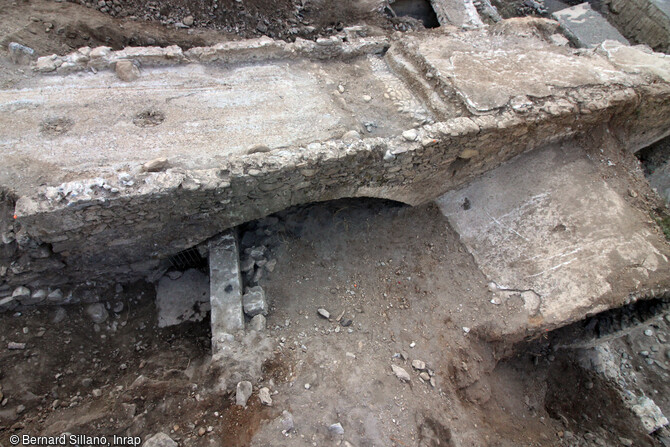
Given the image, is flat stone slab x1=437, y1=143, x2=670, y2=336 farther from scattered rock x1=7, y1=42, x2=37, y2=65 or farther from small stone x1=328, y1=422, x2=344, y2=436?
scattered rock x1=7, y1=42, x2=37, y2=65

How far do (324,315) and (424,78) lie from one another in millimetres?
3167

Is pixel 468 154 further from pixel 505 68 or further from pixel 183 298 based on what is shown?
pixel 183 298

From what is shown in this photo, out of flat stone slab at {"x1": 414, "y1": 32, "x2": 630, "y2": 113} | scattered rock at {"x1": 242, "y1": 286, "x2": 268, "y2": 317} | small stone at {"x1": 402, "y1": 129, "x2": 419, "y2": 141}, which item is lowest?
scattered rock at {"x1": 242, "y1": 286, "x2": 268, "y2": 317}

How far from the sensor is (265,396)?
3246 millimetres

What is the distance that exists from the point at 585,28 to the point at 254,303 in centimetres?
829

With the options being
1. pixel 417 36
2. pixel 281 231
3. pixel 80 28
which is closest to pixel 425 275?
pixel 281 231

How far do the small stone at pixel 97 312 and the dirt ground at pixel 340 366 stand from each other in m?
0.06

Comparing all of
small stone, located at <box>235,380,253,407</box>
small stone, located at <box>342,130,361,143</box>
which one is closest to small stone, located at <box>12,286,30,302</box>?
small stone, located at <box>235,380,253,407</box>

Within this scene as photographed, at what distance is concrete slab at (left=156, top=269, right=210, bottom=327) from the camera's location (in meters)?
4.45

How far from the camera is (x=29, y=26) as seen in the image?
18.8 ft

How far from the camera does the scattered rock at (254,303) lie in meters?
3.98

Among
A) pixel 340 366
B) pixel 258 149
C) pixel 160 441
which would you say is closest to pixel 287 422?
pixel 340 366

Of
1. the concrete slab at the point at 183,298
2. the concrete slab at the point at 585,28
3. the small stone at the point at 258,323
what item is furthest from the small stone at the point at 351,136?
the concrete slab at the point at 585,28

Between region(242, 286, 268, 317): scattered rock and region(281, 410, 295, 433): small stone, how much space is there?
1124mm
